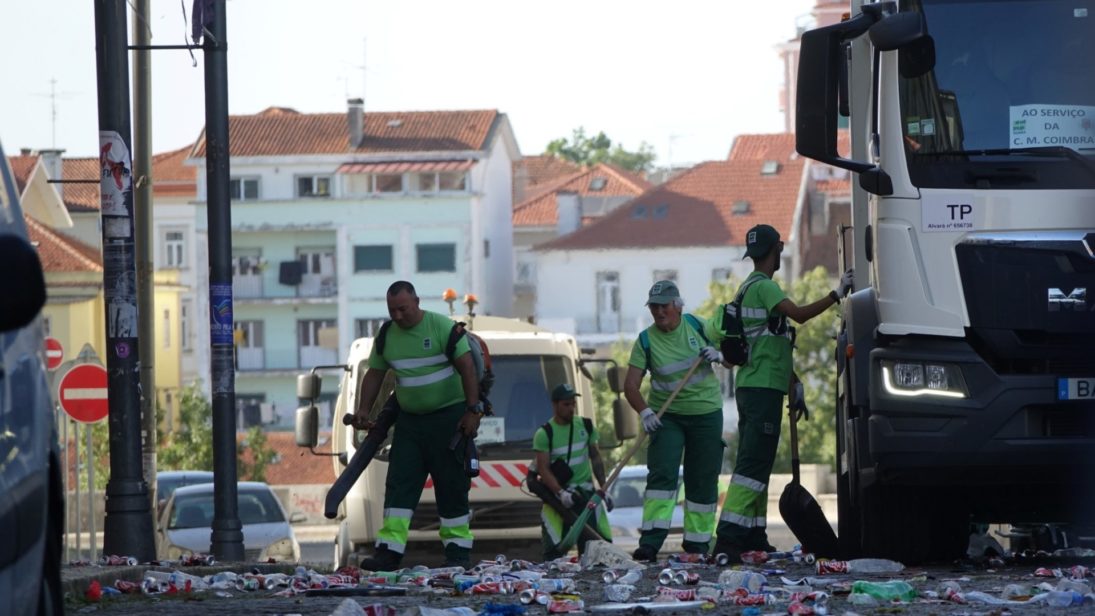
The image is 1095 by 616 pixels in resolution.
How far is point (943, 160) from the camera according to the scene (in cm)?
1028

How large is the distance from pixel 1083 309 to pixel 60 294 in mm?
60009

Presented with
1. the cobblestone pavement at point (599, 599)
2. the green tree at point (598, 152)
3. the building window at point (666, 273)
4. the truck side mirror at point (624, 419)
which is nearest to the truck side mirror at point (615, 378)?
the truck side mirror at point (624, 419)

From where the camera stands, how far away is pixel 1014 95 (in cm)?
1023

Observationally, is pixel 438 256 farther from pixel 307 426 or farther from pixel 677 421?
pixel 677 421

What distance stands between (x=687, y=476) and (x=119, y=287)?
3766mm

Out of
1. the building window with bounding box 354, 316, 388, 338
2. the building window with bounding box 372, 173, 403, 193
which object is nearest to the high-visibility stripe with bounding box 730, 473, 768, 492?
the building window with bounding box 354, 316, 388, 338

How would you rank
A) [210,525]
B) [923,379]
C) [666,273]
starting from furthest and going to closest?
1. [666,273]
2. [210,525]
3. [923,379]

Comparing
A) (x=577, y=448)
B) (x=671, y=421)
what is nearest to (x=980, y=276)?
(x=671, y=421)

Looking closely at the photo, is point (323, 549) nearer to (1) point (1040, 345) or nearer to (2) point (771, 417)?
(2) point (771, 417)

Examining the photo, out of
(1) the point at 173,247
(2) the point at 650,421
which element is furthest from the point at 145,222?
(1) the point at 173,247

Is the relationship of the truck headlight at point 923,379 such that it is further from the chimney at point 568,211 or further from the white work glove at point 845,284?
A: the chimney at point 568,211

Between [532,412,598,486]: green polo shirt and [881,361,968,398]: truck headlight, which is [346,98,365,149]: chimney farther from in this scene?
[881,361,968,398]: truck headlight

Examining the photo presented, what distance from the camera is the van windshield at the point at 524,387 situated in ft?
61.7

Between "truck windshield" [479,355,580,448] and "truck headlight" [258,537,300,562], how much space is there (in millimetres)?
6244
